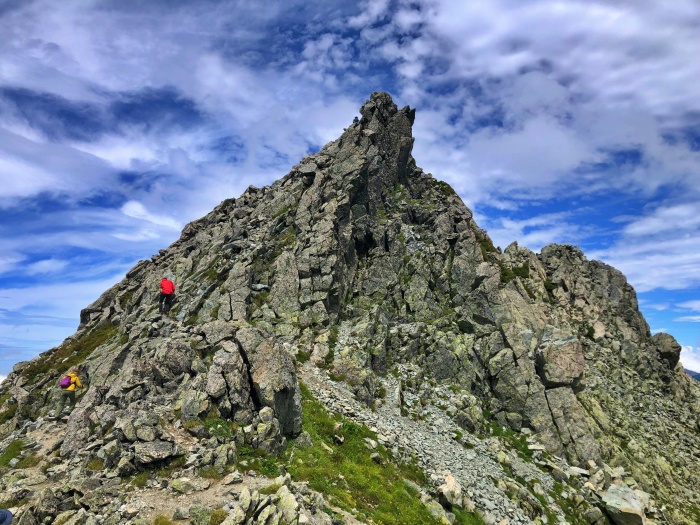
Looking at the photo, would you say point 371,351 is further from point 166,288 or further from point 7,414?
point 7,414

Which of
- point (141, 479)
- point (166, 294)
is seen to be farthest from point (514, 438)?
point (166, 294)

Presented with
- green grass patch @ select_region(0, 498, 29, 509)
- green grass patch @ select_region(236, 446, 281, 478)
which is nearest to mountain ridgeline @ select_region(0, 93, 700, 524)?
green grass patch @ select_region(236, 446, 281, 478)

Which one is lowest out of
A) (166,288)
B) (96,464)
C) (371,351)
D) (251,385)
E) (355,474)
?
(355,474)

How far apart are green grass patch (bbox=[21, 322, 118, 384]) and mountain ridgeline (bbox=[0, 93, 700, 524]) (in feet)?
1.43

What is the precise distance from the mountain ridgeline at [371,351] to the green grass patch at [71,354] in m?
0.44

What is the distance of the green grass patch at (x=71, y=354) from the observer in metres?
47.9

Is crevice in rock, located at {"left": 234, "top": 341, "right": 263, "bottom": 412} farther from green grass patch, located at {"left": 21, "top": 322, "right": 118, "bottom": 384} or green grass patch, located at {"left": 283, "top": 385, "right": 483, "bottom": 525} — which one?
green grass patch, located at {"left": 21, "top": 322, "right": 118, "bottom": 384}

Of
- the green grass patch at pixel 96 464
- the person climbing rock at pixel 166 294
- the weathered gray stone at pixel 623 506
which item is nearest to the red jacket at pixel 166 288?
the person climbing rock at pixel 166 294

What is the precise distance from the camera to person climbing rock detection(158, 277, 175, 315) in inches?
1747

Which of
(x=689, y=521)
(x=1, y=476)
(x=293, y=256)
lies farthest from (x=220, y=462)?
(x=689, y=521)

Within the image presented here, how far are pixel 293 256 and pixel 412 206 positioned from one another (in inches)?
1083

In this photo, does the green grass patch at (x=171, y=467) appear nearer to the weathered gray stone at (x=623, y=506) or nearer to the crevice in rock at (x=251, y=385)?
the crevice in rock at (x=251, y=385)

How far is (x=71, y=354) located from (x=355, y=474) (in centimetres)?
4871

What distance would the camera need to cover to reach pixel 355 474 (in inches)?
922
